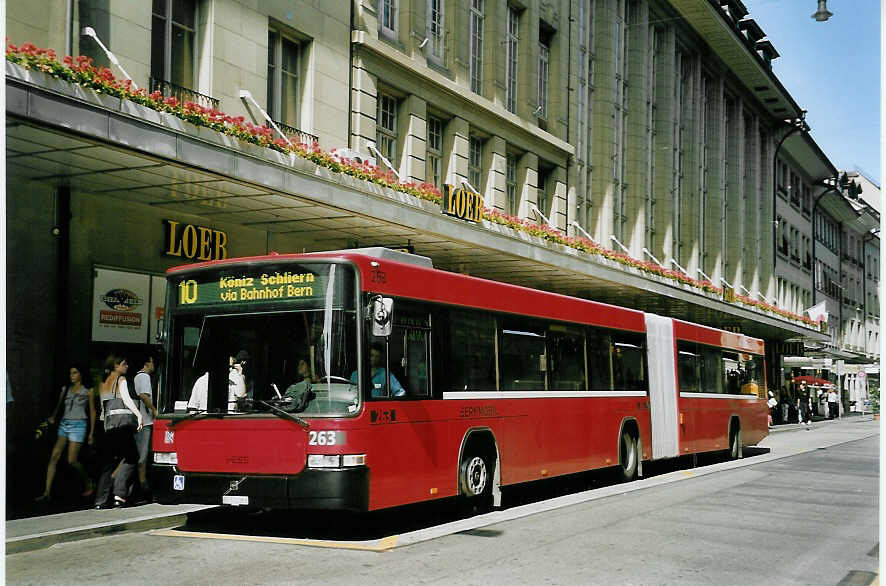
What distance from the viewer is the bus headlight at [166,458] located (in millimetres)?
11000

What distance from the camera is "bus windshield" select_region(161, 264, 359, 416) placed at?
1041 cm

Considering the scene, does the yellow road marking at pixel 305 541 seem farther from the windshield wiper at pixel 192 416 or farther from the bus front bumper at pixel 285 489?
the windshield wiper at pixel 192 416

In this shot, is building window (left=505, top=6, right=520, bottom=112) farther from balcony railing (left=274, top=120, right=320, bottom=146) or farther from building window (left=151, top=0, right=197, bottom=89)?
building window (left=151, top=0, right=197, bottom=89)

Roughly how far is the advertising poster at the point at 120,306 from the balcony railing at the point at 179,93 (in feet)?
9.96

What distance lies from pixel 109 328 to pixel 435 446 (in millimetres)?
6672

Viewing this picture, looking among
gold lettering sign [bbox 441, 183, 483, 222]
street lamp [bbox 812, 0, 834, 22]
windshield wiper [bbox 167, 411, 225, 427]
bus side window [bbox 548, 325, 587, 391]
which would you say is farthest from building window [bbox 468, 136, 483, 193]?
street lamp [bbox 812, 0, 834, 22]

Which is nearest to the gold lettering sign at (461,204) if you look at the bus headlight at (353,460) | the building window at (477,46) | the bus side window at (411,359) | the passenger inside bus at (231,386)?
the building window at (477,46)

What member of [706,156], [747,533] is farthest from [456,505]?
[706,156]

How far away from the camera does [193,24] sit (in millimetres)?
17922

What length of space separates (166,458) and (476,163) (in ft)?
60.2

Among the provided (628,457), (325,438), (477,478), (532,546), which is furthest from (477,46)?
→ (532,546)

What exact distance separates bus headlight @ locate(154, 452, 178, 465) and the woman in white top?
176cm

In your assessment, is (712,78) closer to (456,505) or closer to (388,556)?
(456,505)

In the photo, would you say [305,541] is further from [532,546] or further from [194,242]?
[194,242]
